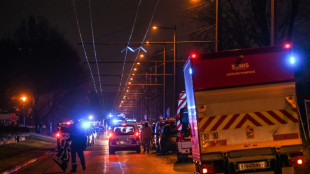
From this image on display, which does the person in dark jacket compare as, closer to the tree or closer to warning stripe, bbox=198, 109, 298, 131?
warning stripe, bbox=198, 109, 298, 131

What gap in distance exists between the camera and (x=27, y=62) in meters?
57.8

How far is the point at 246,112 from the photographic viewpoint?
36.6ft

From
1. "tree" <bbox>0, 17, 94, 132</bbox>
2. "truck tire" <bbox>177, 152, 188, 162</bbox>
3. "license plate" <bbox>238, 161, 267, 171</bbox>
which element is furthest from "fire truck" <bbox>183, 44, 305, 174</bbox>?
"tree" <bbox>0, 17, 94, 132</bbox>

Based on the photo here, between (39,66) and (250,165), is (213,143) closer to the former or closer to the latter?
(250,165)

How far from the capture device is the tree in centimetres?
5656

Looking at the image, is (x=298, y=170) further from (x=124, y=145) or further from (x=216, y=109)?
(x=124, y=145)

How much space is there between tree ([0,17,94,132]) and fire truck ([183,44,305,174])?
47.1 meters

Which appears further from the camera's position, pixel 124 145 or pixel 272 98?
pixel 124 145

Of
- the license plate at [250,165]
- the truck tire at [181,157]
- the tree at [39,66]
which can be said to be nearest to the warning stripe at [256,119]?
the license plate at [250,165]

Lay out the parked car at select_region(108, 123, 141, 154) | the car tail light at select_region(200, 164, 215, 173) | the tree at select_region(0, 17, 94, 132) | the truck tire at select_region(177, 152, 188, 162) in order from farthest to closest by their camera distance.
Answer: the tree at select_region(0, 17, 94, 132), the parked car at select_region(108, 123, 141, 154), the truck tire at select_region(177, 152, 188, 162), the car tail light at select_region(200, 164, 215, 173)

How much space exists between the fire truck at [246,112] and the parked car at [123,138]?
18.0 meters

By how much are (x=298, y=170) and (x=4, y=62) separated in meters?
45.6

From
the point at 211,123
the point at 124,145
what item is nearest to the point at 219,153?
the point at 211,123

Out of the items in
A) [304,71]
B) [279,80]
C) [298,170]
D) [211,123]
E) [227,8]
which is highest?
[227,8]
